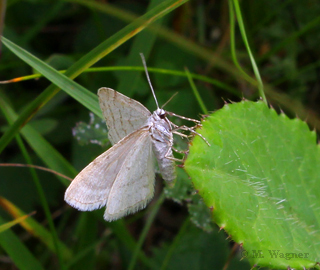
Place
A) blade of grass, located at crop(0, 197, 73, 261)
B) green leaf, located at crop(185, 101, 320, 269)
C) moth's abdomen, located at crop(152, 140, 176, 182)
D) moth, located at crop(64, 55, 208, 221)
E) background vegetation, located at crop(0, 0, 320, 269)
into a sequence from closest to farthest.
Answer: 1. green leaf, located at crop(185, 101, 320, 269)
2. moth, located at crop(64, 55, 208, 221)
3. moth's abdomen, located at crop(152, 140, 176, 182)
4. blade of grass, located at crop(0, 197, 73, 261)
5. background vegetation, located at crop(0, 0, 320, 269)

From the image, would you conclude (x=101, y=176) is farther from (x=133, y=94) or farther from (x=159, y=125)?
(x=133, y=94)

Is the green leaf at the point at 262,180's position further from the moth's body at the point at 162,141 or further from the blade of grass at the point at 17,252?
the blade of grass at the point at 17,252

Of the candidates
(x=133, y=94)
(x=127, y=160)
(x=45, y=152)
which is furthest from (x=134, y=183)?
(x=133, y=94)

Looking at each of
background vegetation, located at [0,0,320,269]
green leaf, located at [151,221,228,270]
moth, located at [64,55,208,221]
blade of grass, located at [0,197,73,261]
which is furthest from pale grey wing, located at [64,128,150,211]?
blade of grass, located at [0,197,73,261]

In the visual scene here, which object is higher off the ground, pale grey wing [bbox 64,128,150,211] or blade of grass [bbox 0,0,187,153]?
blade of grass [bbox 0,0,187,153]

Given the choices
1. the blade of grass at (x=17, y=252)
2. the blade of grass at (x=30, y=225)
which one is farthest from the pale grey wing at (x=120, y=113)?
the blade of grass at (x=30, y=225)

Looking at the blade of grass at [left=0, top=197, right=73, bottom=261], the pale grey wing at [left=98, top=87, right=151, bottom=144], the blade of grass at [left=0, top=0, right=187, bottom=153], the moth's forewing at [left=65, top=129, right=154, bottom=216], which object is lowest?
the blade of grass at [left=0, top=197, right=73, bottom=261]

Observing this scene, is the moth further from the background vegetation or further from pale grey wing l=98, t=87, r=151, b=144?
the background vegetation
